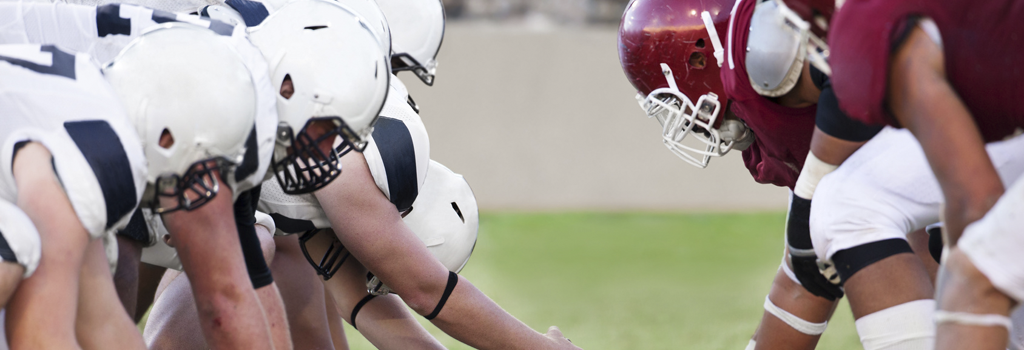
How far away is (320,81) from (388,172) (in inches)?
16.3

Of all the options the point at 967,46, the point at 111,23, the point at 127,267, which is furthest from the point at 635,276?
the point at 967,46

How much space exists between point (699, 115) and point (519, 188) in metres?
6.11

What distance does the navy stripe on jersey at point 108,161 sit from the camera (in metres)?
1.40

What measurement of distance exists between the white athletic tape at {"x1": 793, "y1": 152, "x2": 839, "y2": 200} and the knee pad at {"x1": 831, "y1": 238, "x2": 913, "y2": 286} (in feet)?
0.61

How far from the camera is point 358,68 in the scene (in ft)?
6.07

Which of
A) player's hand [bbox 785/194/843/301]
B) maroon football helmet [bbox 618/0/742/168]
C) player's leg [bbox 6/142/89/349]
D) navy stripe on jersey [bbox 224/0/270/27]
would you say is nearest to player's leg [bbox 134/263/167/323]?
navy stripe on jersey [bbox 224/0/270/27]

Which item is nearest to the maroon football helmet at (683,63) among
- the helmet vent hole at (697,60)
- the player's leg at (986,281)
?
the helmet vent hole at (697,60)

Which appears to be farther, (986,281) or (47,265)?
(47,265)

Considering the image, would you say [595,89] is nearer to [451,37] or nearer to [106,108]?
[451,37]

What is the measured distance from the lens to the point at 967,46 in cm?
128

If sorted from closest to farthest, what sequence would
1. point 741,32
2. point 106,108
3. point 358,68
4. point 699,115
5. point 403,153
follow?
1. point 106,108
2. point 358,68
3. point 741,32
4. point 403,153
5. point 699,115

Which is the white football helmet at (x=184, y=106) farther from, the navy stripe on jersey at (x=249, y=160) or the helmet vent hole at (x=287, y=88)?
the helmet vent hole at (x=287, y=88)

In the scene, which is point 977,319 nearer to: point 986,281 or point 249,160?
point 986,281

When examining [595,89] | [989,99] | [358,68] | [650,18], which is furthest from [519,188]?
[989,99]
